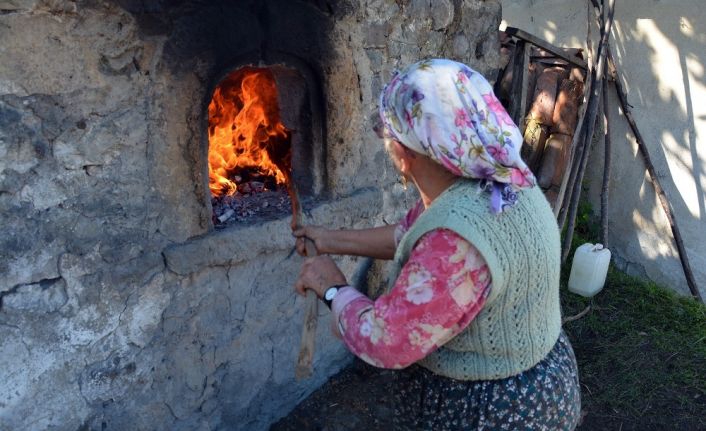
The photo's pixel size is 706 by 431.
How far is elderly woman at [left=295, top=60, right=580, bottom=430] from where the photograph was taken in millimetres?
1543

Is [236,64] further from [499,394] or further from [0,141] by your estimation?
[499,394]

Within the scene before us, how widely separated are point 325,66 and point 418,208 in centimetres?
115

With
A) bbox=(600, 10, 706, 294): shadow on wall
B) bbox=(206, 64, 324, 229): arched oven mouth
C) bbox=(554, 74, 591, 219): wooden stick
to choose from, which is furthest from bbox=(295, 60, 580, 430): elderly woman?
bbox=(600, 10, 706, 294): shadow on wall

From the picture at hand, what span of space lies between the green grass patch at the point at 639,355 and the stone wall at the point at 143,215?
6.27ft

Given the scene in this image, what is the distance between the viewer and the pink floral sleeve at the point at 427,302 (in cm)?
153

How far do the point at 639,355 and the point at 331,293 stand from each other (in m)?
3.04

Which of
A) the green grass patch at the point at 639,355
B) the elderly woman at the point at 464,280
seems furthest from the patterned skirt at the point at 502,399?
the green grass patch at the point at 639,355

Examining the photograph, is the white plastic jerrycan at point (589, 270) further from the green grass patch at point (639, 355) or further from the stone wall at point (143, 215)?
the stone wall at point (143, 215)

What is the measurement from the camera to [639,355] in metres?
4.11

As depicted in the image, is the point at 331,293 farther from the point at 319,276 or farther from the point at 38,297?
the point at 38,297

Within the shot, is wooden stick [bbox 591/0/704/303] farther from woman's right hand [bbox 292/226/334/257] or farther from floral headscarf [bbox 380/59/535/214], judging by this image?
floral headscarf [bbox 380/59/535/214]

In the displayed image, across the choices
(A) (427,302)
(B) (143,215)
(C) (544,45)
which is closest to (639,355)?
(C) (544,45)

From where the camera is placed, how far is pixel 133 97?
2.25 meters

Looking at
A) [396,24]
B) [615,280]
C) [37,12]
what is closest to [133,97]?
[37,12]
